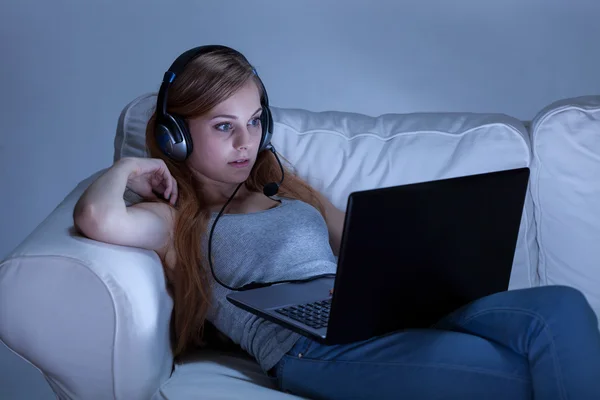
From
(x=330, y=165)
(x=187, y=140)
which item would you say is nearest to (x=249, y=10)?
(x=330, y=165)

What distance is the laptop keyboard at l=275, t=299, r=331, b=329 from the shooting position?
129 centimetres

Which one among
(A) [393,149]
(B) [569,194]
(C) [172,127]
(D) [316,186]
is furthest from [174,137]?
(B) [569,194]

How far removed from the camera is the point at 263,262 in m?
1.54

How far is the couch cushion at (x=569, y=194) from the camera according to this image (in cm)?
179

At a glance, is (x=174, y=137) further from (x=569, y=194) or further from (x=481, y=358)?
(x=569, y=194)

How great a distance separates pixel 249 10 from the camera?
2402 mm

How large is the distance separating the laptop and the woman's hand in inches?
12.4

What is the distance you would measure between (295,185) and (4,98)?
112 centimetres

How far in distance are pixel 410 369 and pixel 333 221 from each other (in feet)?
1.95

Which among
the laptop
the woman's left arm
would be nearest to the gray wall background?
the woman's left arm

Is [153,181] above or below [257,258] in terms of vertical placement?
above

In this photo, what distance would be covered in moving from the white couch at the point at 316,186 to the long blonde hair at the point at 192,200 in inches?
1.7

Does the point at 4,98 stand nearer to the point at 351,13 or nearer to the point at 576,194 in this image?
the point at 351,13

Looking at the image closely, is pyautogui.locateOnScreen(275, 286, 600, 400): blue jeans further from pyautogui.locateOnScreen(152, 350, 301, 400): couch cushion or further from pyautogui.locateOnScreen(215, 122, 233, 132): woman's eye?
pyautogui.locateOnScreen(215, 122, 233, 132): woman's eye
